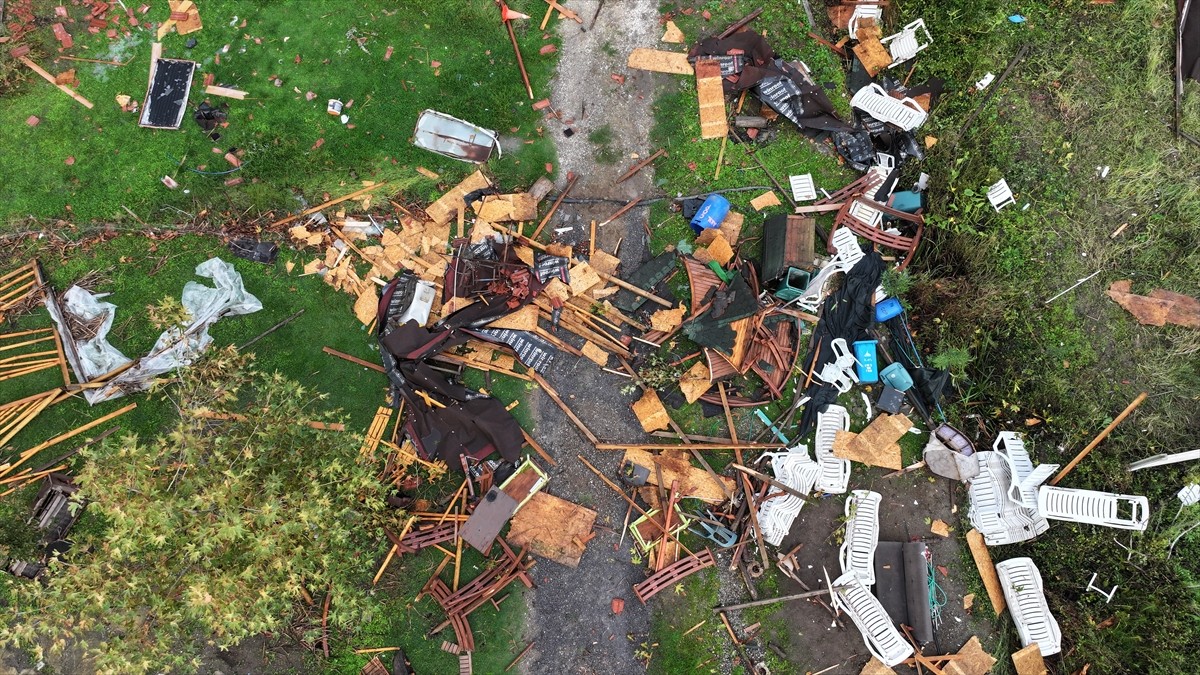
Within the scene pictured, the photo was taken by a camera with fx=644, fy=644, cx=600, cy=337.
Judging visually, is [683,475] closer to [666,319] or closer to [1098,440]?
[666,319]

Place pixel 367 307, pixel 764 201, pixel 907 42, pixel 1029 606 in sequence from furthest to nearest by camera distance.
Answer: pixel 907 42 → pixel 764 201 → pixel 367 307 → pixel 1029 606

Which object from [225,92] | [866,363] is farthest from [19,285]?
[866,363]

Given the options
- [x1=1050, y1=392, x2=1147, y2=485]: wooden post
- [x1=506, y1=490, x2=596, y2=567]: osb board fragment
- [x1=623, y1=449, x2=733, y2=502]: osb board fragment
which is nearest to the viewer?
[x1=1050, y1=392, x2=1147, y2=485]: wooden post

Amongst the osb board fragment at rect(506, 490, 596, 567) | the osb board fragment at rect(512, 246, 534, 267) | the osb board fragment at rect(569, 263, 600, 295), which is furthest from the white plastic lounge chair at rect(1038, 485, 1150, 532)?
the osb board fragment at rect(512, 246, 534, 267)

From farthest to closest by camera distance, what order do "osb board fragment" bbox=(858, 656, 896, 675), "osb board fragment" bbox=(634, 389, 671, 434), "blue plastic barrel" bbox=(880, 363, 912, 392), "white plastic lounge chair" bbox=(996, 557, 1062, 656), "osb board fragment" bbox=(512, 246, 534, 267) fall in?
"osb board fragment" bbox=(512, 246, 534, 267) < "blue plastic barrel" bbox=(880, 363, 912, 392) < "osb board fragment" bbox=(634, 389, 671, 434) < "osb board fragment" bbox=(858, 656, 896, 675) < "white plastic lounge chair" bbox=(996, 557, 1062, 656)

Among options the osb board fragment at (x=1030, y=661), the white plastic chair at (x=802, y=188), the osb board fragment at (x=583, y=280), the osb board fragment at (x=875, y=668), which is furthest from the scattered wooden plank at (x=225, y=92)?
the osb board fragment at (x=1030, y=661)

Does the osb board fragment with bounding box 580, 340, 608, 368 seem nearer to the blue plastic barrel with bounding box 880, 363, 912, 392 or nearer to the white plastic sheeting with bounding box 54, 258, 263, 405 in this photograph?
the blue plastic barrel with bounding box 880, 363, 912, 392

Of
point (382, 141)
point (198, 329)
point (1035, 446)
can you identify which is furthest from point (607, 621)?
point (382, 141)
